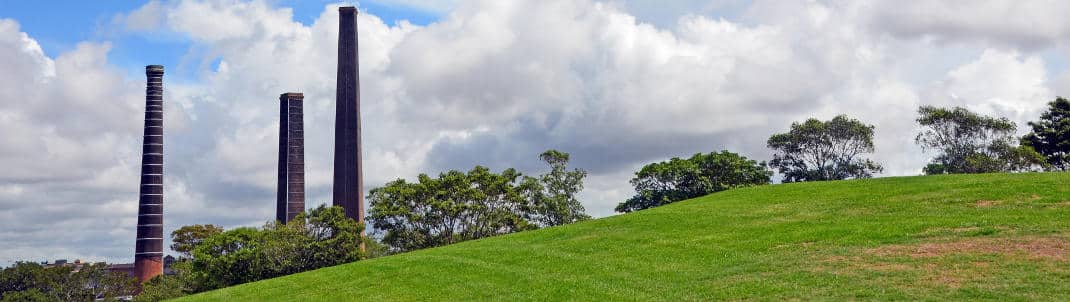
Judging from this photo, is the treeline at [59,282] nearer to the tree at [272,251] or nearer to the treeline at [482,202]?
the treeline at [482,202]

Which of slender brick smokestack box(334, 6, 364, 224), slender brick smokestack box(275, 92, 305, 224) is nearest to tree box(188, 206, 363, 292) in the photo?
slender brick smokestack box(334, 6, 364, 224)

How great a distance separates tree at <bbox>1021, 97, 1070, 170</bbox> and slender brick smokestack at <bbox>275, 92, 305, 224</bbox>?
324ft

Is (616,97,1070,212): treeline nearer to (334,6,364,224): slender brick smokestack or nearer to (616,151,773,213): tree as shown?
(616,151,773,213): tree

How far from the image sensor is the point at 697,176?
3290 inches

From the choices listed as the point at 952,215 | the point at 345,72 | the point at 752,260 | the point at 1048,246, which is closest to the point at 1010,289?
the point at 1048,246

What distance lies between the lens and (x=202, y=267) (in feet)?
197

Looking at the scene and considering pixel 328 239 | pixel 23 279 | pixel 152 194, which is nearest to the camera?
pixel 328 239

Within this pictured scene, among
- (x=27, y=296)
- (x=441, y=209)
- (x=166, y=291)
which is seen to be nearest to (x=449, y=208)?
(x=441, y=209)

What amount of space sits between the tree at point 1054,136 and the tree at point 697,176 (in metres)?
30.3

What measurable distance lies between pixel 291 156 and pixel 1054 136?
102 metres

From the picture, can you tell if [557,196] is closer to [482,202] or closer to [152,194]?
[482,202]

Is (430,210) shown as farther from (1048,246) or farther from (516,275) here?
(1048,246)

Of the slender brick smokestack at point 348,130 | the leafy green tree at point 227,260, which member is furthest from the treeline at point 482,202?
the slender brick smokestack at point 348,130

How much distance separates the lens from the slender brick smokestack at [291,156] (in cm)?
14050
